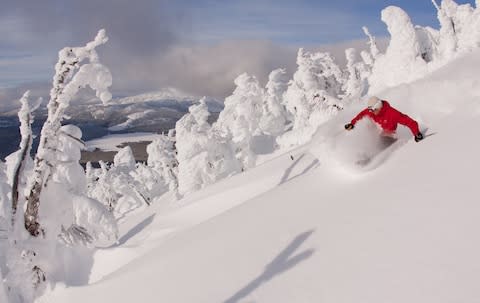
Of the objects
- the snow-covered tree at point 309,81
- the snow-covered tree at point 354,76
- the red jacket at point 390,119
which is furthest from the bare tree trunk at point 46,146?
the snow-covered tree at point 354,76

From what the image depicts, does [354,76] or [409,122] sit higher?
[354,76]

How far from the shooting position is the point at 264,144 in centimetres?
4588

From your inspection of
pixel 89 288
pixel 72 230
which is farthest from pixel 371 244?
pixel 72 230

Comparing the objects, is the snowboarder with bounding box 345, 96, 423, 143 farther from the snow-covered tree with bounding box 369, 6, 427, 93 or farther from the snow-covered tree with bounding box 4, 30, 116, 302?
the snow-covered tree with bounding box 369, 6, 427, 93

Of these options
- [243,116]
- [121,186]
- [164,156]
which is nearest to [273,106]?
[243,116]

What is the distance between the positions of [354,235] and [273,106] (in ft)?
155

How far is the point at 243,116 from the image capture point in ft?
144

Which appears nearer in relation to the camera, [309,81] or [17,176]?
[17,176]

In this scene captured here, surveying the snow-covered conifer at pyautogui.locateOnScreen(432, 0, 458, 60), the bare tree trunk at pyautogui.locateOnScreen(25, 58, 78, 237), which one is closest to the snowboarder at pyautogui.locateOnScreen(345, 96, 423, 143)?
the bare tree trunk at pyautogui.locateOnScreen(25, 58, 78, 237)

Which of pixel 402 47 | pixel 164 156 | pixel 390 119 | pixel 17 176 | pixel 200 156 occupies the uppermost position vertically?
pixel 402 47

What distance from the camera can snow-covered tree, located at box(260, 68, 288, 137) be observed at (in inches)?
2056

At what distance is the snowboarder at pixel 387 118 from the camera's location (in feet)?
24.9

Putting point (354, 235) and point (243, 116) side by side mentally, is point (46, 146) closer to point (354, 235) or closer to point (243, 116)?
point (354, 235)

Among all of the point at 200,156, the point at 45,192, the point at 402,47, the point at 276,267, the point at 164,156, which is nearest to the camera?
the point at 276,267
